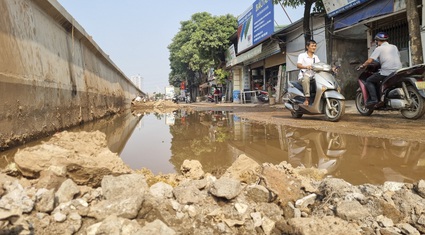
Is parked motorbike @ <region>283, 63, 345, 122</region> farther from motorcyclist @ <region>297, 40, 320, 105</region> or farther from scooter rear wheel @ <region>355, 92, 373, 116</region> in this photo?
scooter rear wheel @ <region>355, 92, 373, 116</region>

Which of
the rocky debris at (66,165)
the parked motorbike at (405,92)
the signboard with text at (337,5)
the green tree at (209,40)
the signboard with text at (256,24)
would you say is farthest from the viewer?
the green tree at (209,40)

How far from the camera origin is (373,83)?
5684mm

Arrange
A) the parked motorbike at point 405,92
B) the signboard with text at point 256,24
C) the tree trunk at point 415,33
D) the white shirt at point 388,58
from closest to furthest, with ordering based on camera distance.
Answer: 1. the parked motorbike at point 405,92
2. the white shirt at point 388,58
3. the tree trunk at point 415,33
4. the signboard with text at point 256,24

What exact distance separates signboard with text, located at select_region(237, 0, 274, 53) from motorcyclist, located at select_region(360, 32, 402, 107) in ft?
29.6

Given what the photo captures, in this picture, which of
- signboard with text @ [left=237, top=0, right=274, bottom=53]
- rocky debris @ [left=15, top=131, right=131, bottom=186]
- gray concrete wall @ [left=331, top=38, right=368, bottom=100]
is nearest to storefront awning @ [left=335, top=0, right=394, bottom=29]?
gray concrete wall @ [left=331, top=38, right=368, bottom=100]

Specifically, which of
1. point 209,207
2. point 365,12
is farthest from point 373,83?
point 209,207

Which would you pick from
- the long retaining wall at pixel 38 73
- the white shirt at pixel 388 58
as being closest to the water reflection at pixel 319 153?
the long retaining wall at pixel 38 73

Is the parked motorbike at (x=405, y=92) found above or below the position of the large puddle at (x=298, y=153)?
above

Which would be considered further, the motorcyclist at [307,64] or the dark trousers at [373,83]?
the motorcyclist at [307,64]

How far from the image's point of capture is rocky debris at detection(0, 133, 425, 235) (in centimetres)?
130

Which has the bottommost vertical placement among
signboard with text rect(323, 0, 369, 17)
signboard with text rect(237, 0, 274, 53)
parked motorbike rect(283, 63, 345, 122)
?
parked motorbike rect(283, 63, 345, 122)

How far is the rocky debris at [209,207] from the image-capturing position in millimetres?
1299

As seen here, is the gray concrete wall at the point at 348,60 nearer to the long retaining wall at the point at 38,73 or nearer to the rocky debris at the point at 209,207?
the long retaining wall at the point at 38,73

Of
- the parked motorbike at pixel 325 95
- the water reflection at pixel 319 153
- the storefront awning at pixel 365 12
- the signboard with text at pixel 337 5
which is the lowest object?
the water reflection at pixel 319 153
